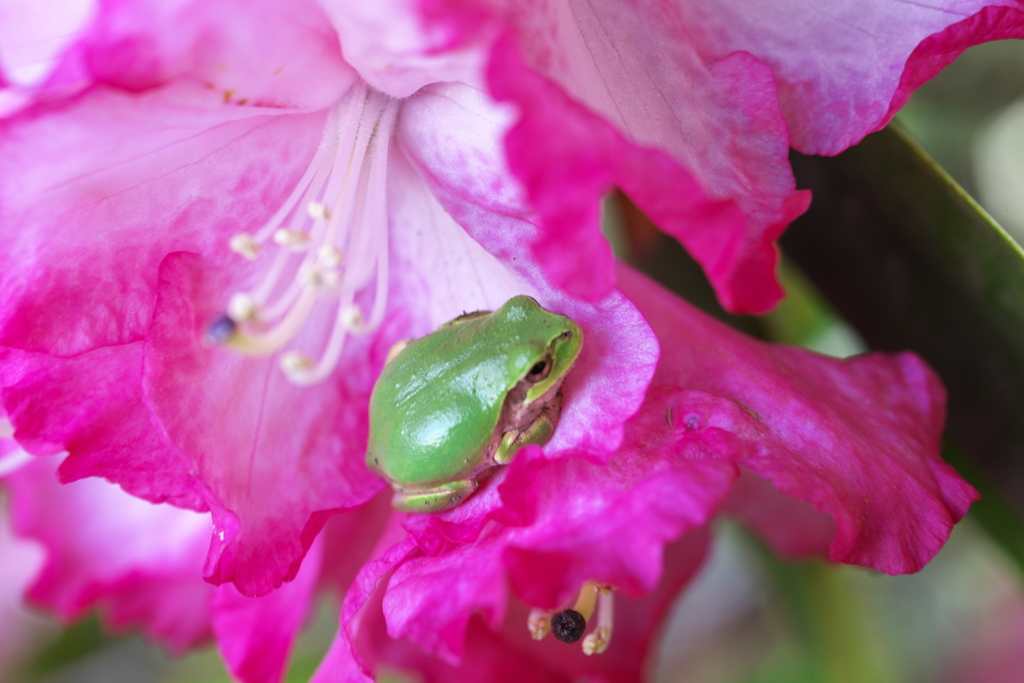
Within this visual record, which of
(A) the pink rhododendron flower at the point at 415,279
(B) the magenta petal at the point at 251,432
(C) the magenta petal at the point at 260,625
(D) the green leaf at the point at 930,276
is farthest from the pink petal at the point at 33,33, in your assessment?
(D) the green leaf at the point at 930,276

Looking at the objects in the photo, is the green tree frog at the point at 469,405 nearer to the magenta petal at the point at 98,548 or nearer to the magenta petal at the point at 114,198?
the magenta petal at the point at 114,198

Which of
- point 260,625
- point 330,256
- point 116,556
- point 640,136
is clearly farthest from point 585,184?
point 116,556

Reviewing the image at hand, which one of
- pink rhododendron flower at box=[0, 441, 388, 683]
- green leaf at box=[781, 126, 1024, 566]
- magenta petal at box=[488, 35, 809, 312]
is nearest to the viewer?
magenta petal at box=[488, 35, 809, 312]

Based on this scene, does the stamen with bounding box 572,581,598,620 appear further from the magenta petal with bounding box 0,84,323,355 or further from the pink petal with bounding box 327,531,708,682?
the magenta petal with bounding box 0,84,323,355

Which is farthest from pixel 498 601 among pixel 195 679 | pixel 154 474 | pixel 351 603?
pixel 195 679

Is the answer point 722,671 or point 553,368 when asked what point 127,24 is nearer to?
point 553,368

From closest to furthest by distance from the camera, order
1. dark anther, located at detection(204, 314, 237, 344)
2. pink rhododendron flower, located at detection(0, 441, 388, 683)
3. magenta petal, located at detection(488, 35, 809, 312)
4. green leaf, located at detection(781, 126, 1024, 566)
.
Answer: magenta petal, located at detection(488, 35, 809, 312) → dark anther, located at detection(204, 314, 237, 344) → green leaf, located at detection(781, 126, 1024, 566) → pink rhododendron flower, located at detection(0, 441, 388, 683)

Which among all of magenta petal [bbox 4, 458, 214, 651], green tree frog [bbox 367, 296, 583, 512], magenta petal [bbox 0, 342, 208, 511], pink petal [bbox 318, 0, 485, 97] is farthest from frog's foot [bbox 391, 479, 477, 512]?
magenta petal [bbox 4, 458, 214, 651]
